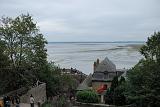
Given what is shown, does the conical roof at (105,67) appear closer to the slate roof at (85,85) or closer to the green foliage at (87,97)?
the slate roof at (85,85)

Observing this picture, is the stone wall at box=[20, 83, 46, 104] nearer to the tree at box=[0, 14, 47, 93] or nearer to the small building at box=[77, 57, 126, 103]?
the tree at box=[0, 14, 47, 93]

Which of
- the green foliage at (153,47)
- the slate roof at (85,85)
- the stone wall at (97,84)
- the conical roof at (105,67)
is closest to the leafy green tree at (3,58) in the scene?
the green foliage at (153,47)

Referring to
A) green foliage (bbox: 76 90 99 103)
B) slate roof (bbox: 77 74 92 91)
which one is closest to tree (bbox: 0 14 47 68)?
green foliage (bbox: 76 90 99 103)

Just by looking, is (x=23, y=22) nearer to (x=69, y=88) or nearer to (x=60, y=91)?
(x=60, y=91)

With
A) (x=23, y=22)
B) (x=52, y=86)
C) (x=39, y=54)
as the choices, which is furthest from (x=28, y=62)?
(x=52, y=86)

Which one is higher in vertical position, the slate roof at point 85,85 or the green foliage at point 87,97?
the slate roof at point 85,85

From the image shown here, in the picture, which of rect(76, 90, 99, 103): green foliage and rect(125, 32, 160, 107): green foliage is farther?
rect(76, 90, 99, 103): green foliage

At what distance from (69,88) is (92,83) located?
552cm

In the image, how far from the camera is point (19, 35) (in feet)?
126

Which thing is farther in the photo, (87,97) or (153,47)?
(87,97)

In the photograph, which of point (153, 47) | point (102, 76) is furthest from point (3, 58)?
point (102, 76)

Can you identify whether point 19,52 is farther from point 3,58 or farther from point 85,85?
point 85,85

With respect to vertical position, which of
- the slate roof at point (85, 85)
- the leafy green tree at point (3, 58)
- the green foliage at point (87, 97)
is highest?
the leafy green tree at point (3, 58)

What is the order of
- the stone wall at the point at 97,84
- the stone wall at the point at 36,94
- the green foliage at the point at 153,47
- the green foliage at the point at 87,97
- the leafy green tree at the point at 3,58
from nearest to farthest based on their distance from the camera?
the stone wall at the point at 36,94 → the leafy green tree at the point at 3,58 → the green foliage at the point at 153,47 → the green foliage at the point at 87,97 → the stone wall at the point at 97,84
